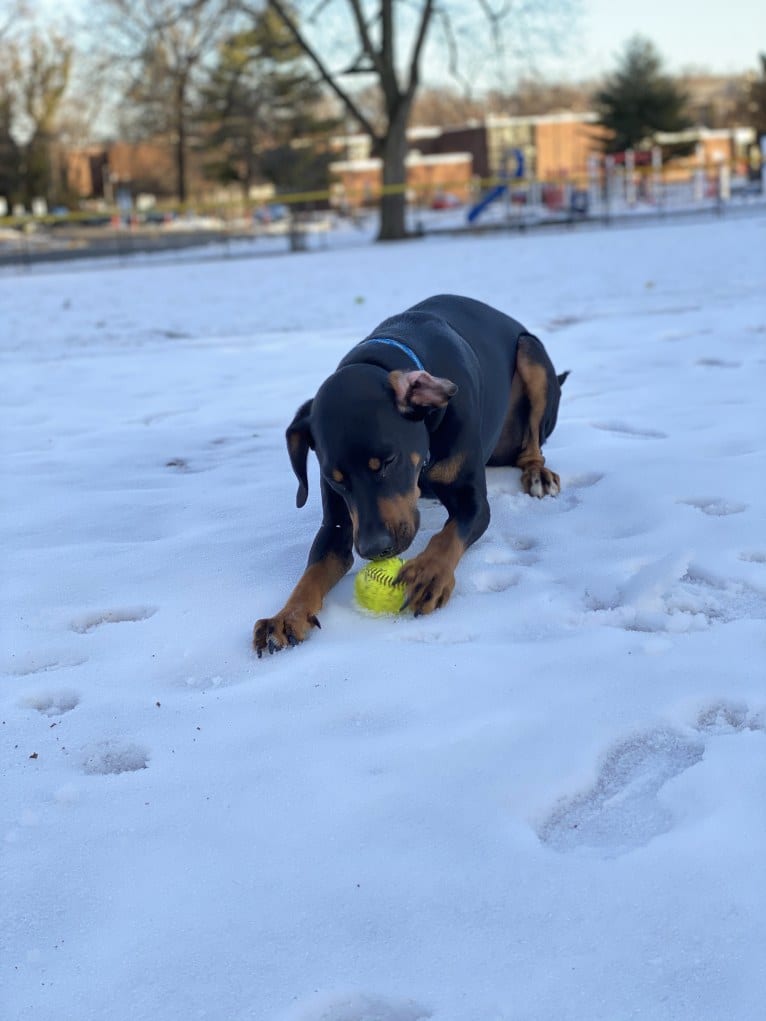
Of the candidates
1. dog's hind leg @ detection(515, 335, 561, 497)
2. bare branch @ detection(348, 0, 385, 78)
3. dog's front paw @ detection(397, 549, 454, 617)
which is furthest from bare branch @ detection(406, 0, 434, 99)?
dog's front paw @ detection(397, 549, 454, 617)

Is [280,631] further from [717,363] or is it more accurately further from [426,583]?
[717,363]

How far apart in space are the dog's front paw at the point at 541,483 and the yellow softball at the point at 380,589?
39.9 inches

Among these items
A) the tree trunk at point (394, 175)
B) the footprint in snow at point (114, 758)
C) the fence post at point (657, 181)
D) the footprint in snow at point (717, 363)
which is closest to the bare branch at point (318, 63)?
the tree trunk at point (394, 175)

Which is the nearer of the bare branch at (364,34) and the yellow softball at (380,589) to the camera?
the yellow softball at (380,589)

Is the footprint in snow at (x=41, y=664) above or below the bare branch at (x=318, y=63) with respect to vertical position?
→ below

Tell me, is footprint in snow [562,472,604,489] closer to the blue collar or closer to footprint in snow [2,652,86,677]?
the blue collar

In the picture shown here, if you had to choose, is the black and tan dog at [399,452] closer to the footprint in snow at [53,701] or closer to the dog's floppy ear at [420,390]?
the dog's floppy ear at [420,390]

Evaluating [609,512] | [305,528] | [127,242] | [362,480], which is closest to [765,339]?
[609,512]

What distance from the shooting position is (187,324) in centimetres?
1100

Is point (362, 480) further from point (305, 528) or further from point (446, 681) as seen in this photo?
point (305, 528)

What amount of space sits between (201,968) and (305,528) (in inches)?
81.8

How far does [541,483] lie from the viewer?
151 inches

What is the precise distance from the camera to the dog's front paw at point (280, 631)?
2.71 m

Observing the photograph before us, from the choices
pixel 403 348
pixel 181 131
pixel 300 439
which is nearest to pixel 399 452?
pixel 300 439
